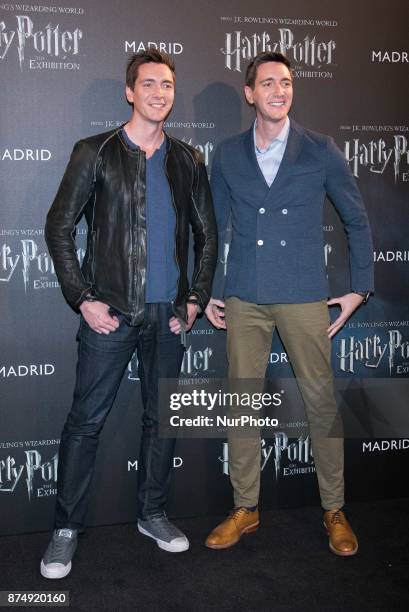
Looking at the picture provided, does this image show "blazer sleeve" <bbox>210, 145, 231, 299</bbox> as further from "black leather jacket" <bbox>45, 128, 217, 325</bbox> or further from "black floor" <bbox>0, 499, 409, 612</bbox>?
"black floor" <bbox>0, 499, 409, 612</bbox>

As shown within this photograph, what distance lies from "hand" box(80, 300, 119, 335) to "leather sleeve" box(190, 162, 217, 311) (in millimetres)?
378

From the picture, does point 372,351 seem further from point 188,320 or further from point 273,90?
point 273,90

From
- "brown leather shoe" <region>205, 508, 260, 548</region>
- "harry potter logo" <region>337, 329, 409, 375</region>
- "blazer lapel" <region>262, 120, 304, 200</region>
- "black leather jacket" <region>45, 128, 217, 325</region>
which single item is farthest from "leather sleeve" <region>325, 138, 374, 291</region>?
"brown leather shoe" <region>205, 508, 260, 548</region>

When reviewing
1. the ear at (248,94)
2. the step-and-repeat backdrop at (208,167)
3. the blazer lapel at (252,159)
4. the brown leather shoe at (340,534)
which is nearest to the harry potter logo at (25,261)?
the step-and-repeat backdrop at (208,167)

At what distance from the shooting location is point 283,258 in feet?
9.36

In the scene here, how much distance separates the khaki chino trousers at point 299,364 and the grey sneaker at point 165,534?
348 millimetres

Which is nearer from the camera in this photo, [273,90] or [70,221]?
[70,221]

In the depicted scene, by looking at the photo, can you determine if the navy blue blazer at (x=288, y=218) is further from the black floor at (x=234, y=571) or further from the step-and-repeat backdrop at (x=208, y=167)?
the black floor at (x=234, y=571)

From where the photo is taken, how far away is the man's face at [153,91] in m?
2.69

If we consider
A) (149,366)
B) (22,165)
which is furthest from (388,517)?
(22,165)

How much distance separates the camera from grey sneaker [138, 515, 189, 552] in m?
2.94

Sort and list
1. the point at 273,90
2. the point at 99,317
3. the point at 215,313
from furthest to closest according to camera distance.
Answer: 1. the point at 215,313
2. the point at 273,90
3. the point at 99,317

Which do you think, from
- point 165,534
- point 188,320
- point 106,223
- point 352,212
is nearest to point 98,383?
point 188,320

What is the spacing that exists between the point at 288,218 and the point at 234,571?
1.43 meters
